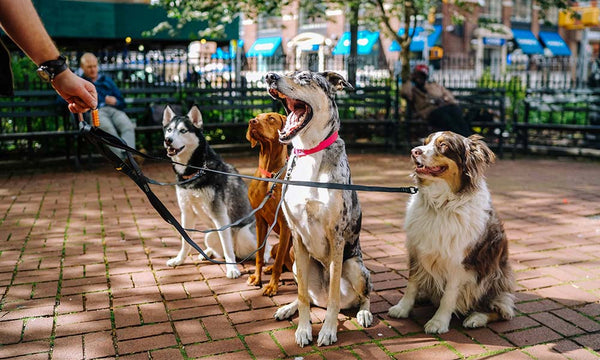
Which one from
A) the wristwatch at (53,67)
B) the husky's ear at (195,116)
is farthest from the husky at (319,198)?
the husky's ear at (195,116)

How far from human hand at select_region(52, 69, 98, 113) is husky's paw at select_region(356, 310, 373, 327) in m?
2.13

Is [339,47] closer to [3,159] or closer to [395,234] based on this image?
[3,159]

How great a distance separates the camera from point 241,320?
360 centimetres

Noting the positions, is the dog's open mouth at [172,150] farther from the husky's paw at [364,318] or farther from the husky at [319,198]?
the husky's paw at [364,318]

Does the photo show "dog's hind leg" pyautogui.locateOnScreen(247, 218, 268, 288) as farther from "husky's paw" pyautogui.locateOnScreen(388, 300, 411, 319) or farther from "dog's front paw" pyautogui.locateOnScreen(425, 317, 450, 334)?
"dog's front paw" pyautogui.locateOnScreen(425, 317, 450, 334)

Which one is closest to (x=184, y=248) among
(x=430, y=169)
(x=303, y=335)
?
(x=303, y=335)

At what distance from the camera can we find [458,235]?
3.29 m

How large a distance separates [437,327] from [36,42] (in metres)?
2.86

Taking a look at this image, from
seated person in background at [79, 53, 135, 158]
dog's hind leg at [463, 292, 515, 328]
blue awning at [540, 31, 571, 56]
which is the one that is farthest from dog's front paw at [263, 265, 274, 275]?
blue awning at [540, 31, 571, 56]

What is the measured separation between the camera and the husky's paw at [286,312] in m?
3.61

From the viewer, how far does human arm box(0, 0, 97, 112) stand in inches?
92.9

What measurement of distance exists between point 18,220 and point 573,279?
19.4ft

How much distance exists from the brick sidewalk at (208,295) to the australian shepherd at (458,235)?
16cm

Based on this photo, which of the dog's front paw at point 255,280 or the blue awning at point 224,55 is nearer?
the dog's front paw at point 255,280
